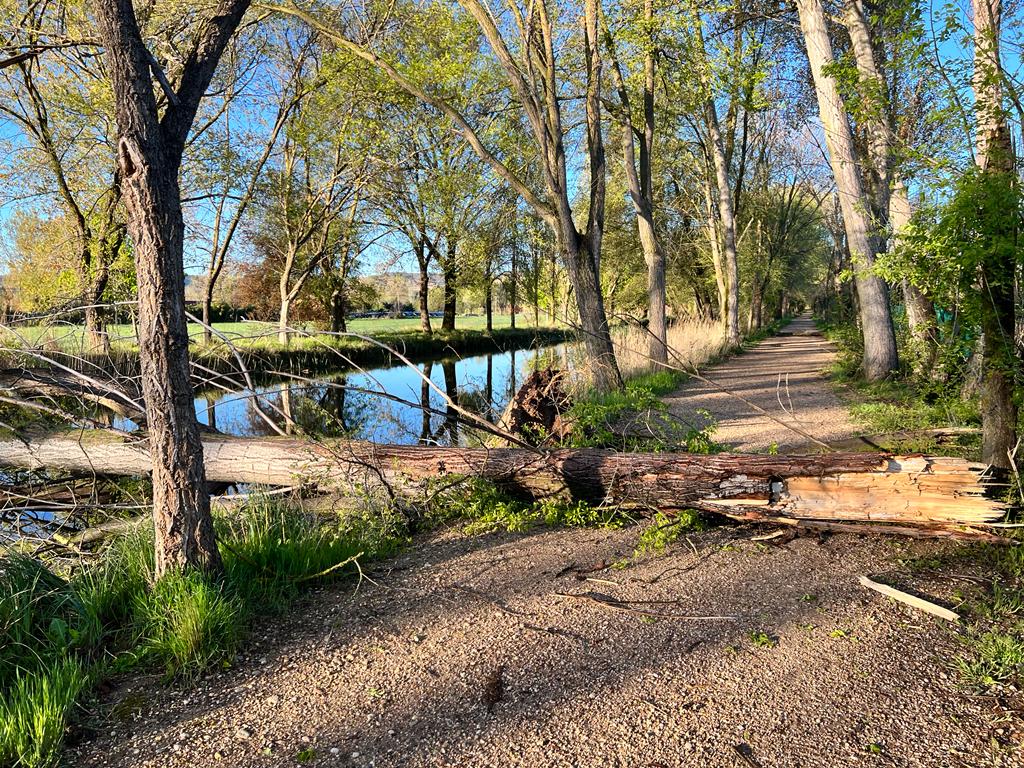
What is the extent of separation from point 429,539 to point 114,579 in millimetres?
1997

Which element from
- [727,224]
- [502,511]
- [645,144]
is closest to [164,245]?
[502,511]

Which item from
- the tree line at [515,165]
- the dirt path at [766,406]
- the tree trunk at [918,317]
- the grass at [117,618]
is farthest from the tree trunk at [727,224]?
the grass at [117,618]

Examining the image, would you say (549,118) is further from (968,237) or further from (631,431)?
(968,237)

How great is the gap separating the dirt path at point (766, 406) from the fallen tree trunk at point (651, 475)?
0.47m

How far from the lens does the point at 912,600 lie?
3143mm

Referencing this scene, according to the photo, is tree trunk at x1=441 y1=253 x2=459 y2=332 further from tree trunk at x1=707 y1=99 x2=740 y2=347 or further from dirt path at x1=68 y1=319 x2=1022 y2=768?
dirt path at x1=68 y1=319 x2=1022 y2=768

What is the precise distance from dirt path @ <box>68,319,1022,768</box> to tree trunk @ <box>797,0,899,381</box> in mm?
7646

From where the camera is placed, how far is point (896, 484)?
147 inches

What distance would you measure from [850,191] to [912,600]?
8.70 metres

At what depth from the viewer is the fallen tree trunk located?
12.0 feet

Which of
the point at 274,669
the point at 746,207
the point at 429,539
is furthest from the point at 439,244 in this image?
the point at 274,669

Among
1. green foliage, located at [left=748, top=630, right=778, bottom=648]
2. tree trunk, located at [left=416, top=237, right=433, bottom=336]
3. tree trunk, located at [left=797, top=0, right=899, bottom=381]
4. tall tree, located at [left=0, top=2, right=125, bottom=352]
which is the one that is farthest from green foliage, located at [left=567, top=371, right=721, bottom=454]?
tree trunk, located at [left=416, top=237, right=433, bottom=336]

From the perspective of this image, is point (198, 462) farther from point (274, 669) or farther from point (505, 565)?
point (505, 565)

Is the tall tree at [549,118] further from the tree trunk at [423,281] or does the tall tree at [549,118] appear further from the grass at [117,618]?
the tree trunk at [423,281]
